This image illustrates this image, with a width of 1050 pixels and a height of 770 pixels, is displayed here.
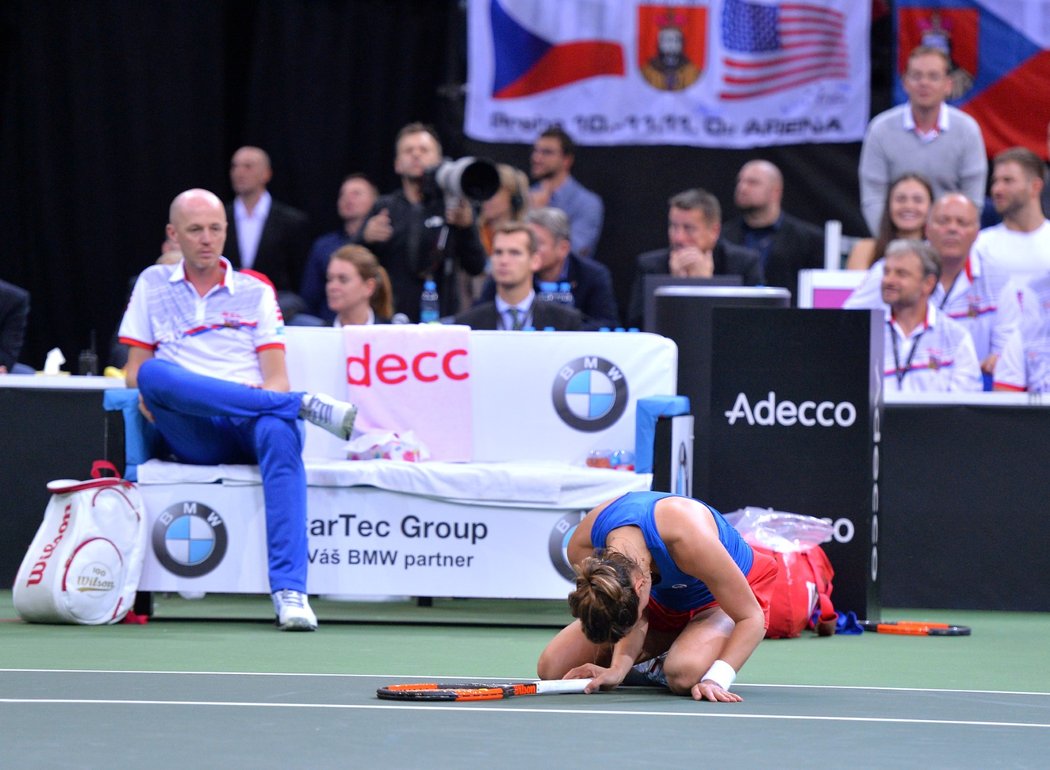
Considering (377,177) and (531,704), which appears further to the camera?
(377,177)

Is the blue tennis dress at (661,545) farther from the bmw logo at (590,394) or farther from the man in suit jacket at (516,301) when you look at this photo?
the man in suit jacket at (516,301)

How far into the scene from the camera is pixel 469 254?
957cm

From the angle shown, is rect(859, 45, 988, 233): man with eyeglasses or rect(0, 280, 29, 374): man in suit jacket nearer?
rect(0, 280, 29, 374): man in suit jacket

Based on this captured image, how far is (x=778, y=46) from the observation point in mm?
11375

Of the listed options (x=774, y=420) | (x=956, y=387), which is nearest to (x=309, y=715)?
(x=774, y=420)

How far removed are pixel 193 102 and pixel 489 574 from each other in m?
5.33

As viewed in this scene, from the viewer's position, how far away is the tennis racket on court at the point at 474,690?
4961 millimetres

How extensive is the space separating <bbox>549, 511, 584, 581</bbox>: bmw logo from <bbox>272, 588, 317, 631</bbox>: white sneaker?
985mm

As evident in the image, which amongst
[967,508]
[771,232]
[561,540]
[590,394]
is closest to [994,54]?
[771,232]

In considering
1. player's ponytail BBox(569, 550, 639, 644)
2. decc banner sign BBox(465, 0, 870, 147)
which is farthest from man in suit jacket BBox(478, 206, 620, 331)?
player's ponytail BBox(569, 550, 639, 644)

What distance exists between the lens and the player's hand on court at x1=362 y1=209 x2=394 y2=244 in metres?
9.91

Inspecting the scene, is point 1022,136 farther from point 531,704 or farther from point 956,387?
point 531,704

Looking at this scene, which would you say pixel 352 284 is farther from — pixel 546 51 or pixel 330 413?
pixel 546 51

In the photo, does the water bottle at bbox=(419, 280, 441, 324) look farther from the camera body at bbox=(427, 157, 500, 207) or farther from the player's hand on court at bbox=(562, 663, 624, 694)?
the player's hand on court at bbox=(562, 663, 624, 694)
